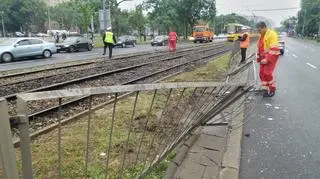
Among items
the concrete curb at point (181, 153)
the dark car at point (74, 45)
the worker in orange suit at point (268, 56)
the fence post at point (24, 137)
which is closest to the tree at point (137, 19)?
the dark car at point (74, 45)

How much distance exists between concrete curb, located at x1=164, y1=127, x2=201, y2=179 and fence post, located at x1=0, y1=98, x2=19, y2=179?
2314mm

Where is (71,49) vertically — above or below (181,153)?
above

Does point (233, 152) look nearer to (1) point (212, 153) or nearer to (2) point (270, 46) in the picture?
(1) point (212, 153)

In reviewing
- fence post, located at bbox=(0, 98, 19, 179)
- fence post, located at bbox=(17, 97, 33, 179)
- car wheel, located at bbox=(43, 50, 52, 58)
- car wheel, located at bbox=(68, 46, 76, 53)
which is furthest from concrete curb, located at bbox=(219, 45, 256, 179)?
car wheel, located at bbox=(68, 46, 76, 53)

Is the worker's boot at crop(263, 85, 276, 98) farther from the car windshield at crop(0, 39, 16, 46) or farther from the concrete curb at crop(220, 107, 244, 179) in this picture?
the car windshield at crop(0, 39, 16, 46)

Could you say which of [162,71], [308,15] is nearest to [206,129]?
[162,71]

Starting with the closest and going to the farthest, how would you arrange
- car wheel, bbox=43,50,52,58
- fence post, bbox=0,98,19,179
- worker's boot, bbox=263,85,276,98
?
1. fence post, bbox=0,98,19,179
2. worker's boot, bbox=263,85,276,98
3. car wheel, bbox=43,50,52,58

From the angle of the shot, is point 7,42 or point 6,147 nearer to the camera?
point 6,147

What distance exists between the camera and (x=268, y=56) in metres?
8.37

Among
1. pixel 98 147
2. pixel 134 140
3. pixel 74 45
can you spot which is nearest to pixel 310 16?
pixel 74 45

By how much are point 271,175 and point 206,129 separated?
153 cm

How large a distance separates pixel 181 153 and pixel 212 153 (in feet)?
1.48

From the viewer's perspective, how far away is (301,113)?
280 inches

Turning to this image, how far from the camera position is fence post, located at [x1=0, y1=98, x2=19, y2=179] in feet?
4.95
